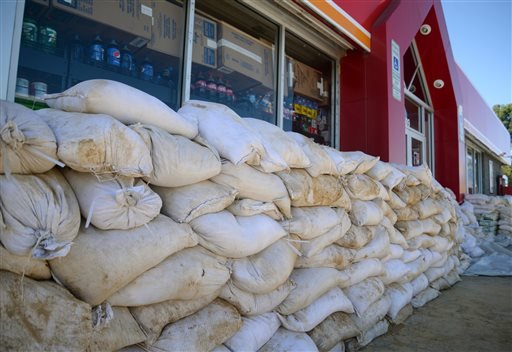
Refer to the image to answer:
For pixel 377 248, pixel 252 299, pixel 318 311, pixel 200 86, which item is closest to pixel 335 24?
pixel 200 86

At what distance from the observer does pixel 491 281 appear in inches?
144

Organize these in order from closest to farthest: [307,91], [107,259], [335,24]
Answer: [107,259] < [335,24] < [307,91]

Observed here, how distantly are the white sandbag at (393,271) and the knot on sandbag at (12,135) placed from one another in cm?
212

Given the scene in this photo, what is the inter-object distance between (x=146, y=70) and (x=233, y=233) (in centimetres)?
179

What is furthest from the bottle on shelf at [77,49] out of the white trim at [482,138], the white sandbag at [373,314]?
the white trim at [482,138]

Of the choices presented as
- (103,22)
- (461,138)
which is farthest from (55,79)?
(461,138)

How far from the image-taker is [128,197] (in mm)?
1015

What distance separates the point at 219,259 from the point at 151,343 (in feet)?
1.19

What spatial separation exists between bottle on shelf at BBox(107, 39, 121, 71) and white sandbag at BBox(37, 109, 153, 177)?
1.47 meters

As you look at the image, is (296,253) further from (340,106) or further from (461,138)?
(461,138)

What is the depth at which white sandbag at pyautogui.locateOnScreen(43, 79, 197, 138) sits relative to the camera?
1.17 m

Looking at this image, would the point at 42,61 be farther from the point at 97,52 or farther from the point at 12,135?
the point at 12,135

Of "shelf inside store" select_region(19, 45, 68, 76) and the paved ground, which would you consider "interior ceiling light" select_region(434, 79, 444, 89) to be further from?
"shelf inside store" select_region(19, 45, 68, 76)

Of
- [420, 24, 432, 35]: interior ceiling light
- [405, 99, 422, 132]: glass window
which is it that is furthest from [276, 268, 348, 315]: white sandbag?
[420, 24, 432, 35]: interior ceiling light
